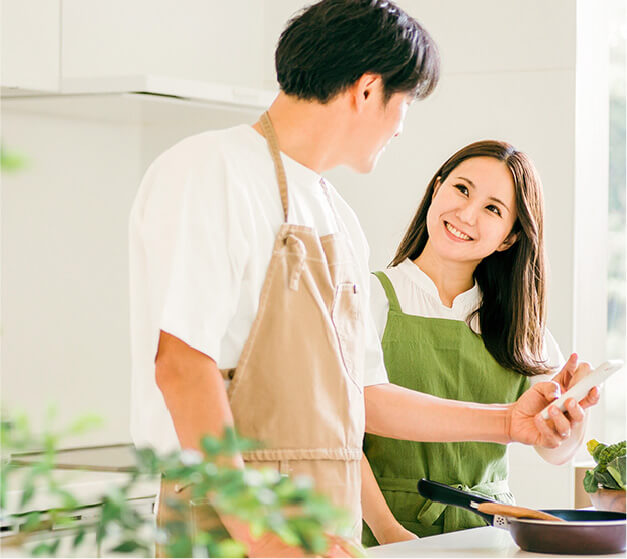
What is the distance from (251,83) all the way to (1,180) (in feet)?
2.65

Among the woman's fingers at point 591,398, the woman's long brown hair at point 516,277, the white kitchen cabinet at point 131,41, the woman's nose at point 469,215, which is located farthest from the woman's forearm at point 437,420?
the white kitchen cabinet at point 131,41

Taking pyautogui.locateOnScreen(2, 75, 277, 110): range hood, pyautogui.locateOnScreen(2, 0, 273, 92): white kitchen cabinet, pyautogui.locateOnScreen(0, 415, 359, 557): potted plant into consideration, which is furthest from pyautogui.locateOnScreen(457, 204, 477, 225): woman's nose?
pyautogui.locateOnScreen(0, 415, 359, 557): potted plant

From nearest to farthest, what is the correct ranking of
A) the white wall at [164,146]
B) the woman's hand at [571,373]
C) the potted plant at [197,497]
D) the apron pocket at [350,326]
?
1. the potted plant at [197,497]
2. the apron pocket at [350,326]
3. the woman's hand at [571,373]
4. the white wall at [164,146]

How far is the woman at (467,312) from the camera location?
183cm

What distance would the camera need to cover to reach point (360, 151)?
1312mm

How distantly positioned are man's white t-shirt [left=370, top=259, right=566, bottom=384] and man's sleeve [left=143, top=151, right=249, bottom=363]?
80cm

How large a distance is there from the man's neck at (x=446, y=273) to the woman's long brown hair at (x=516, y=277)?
36mm

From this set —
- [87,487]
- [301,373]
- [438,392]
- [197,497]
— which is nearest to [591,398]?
[438,392]

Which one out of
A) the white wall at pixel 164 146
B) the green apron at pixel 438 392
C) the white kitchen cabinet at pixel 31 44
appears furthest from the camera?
the white wall at pixel 164 146

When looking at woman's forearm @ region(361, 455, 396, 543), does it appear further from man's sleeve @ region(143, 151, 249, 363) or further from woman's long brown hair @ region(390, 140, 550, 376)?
man's sleeve @ region(143, 151, 249, 363)

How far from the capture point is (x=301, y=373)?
46.4 inches

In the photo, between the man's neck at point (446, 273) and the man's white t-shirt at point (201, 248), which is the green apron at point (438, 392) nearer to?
the man's neck at point (446, 273)

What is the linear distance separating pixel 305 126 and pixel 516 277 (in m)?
0.82

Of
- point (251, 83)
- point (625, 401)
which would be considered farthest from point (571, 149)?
point (251, 83)
